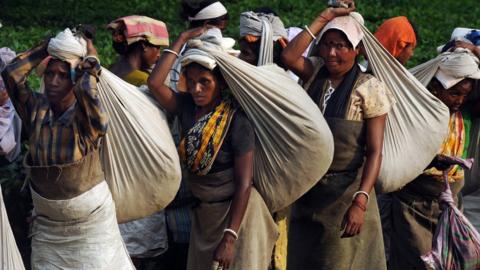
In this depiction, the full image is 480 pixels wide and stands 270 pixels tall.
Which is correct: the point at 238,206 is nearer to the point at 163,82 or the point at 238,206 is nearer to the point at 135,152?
the point at 135,152

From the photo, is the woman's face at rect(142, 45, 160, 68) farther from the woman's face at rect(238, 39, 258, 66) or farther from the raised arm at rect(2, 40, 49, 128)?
the raised arm at rect(2, 40, 49, 128)

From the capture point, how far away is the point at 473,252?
671cm

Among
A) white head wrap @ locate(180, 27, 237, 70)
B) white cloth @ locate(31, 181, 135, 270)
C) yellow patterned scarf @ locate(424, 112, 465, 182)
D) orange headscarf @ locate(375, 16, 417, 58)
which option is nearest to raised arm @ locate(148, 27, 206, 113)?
white head wrap @ locate(180, 27, 237, 70)

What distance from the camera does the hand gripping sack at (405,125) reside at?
21.1ft

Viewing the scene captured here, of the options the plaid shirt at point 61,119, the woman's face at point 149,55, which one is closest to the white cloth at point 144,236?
the woman's face at point 149,55

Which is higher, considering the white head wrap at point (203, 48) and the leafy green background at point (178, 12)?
the white head wrap at point (203, 48)

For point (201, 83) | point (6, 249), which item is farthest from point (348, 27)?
point (6, 249)

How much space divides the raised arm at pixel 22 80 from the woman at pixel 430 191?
8.17ft

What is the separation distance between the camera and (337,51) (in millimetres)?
6195

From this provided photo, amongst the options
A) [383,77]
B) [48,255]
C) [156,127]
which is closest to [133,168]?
[156,127]

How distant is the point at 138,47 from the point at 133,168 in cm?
110

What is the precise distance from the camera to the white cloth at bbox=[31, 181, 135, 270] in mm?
5488

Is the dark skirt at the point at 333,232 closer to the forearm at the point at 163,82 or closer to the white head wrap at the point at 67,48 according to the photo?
the forearm at the point at 163,82

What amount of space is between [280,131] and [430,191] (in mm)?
1430
